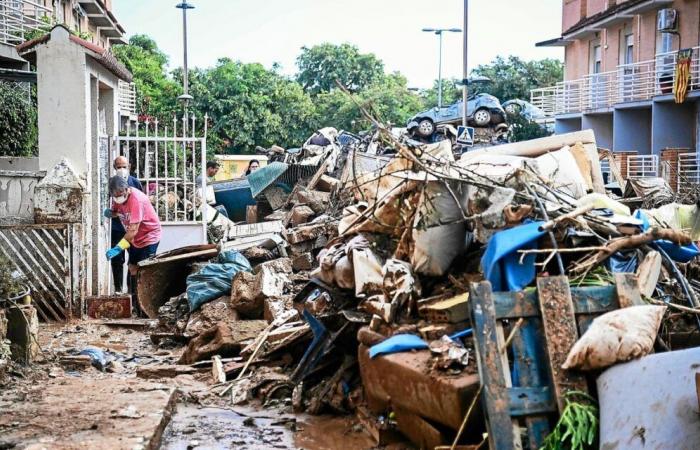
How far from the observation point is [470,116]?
41031 mm

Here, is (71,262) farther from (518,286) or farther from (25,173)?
(518,286)

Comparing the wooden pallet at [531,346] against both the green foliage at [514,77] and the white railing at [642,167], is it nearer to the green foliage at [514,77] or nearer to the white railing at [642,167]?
the white railing at [642,167]

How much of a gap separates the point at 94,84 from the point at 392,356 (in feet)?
29.6

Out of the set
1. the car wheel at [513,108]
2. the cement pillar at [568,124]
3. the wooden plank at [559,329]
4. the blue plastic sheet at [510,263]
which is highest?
the car wheel at [513,108]

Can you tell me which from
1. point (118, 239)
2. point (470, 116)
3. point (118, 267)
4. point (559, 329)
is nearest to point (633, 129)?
point (470, 116)

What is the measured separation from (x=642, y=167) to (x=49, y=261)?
824 inches

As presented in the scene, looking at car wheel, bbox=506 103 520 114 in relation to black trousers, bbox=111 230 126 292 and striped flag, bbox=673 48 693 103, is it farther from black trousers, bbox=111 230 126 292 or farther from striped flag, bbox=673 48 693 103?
black trousers, bbox=111 230 126 292

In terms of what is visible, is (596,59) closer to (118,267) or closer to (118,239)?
(118,239)

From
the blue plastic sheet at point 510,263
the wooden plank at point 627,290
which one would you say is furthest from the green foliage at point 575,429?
the blue plastic sheet at point 510,263

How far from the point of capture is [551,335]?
19.0 ft

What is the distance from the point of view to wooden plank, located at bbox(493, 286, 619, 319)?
19.4 ft

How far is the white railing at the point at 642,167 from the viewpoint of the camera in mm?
28741

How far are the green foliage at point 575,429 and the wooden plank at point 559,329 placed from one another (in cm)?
10

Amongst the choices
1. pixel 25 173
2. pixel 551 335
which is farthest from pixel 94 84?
pixel 551 335
